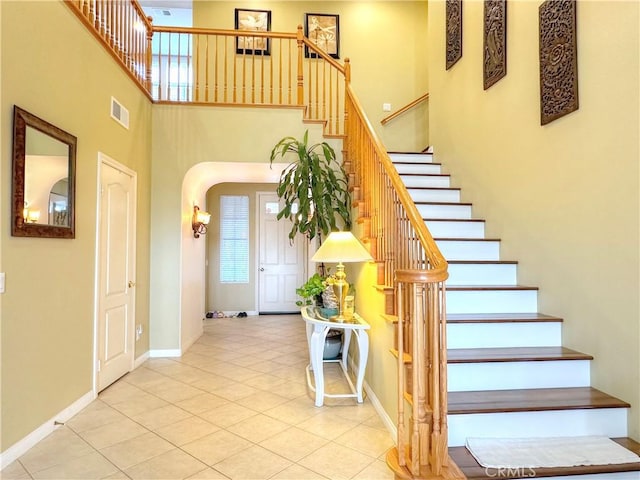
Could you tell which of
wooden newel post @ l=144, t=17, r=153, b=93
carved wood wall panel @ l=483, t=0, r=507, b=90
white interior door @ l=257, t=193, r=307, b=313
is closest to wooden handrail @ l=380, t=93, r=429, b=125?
carved wood wall panel @ l=483, t=0, r=507, b=90

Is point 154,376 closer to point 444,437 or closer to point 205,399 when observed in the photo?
point 205,399

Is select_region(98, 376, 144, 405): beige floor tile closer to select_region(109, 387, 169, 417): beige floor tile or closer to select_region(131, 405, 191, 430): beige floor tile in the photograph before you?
select_region(109, 387, 169, 417): beige floor tile

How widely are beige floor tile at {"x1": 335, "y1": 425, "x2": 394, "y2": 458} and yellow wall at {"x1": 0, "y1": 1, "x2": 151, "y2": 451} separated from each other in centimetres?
203

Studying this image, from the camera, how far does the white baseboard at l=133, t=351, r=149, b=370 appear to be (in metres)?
4.04

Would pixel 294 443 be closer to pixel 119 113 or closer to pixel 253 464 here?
pixel 253 464

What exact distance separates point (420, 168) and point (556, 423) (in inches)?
121

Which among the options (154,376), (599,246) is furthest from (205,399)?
(599,246)

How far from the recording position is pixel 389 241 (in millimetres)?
2684

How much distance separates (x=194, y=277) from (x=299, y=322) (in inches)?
90.7

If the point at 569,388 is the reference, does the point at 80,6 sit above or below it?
above

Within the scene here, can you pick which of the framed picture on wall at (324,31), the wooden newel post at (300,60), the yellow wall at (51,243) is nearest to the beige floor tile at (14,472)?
the yellow wall at (51,243)

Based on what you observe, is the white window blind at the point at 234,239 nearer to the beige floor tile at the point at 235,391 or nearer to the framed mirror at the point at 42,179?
the beige floor tile at the point at 235,391

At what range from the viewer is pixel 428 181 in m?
4.30

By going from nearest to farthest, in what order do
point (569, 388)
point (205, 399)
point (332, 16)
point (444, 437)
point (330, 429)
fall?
1. point (444, 437)
2. point (569, 388)
3. point (330, 429)
4. point (205, 399)
5. point (332, 16)
